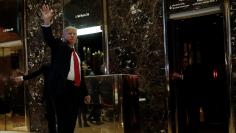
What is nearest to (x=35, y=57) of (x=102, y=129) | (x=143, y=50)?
(x=143, y=50)

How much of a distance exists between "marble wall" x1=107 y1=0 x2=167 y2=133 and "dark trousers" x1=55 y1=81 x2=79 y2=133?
7.49 ft

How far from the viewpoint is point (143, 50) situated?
6766mm

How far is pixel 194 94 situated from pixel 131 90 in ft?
3.91

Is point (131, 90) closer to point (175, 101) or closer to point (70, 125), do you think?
point (175, 101)

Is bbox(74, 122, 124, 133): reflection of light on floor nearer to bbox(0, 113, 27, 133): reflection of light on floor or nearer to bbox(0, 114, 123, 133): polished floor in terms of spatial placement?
bbox(0, 114, 123, 133): polished floor

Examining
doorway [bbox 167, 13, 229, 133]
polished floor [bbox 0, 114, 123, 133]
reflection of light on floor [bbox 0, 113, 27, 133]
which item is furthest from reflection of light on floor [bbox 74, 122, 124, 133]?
reflection of light on floor [bbox 0, 113, 27, 133]

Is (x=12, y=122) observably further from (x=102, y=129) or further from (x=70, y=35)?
(x=70, y=35)

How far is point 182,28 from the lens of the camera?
6578 millimetres

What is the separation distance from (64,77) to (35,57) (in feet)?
13.5

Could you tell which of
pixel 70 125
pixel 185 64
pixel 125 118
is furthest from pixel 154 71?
pixel 70 125

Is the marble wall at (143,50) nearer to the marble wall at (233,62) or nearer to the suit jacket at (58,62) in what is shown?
the marble wall at (233,62)

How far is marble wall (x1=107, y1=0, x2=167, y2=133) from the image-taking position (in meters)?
6.58

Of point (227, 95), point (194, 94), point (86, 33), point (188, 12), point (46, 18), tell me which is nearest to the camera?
point (46, 18)

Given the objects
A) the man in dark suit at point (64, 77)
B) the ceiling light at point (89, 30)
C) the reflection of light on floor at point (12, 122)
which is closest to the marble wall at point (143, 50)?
the ceiling light at point (89, 30)
